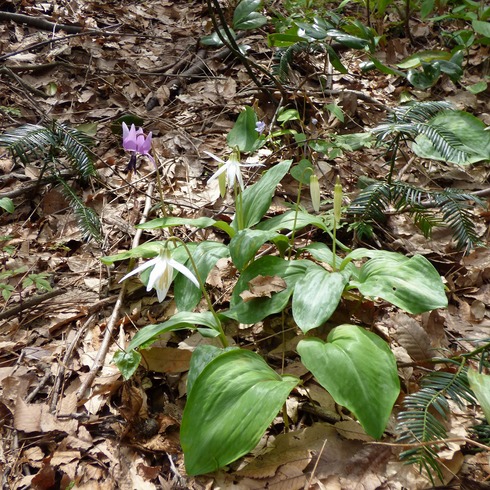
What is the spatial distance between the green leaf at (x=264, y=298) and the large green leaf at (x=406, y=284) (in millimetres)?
244

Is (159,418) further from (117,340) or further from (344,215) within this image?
(344,215)

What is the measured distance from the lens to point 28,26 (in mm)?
4527

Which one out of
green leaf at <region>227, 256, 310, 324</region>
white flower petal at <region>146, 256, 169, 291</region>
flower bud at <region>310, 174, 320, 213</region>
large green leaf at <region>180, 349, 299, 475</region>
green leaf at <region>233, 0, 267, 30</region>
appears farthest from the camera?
green leaf at <region>233, 0, 267, 30</region>

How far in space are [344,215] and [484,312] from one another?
84 centimetres

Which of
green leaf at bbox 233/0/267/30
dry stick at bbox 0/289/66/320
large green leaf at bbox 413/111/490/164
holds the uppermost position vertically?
green leaf at bbox 233/0/267/30

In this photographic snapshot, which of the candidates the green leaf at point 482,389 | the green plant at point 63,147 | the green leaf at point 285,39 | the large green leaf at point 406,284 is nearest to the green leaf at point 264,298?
the large green leaf at point 406,284

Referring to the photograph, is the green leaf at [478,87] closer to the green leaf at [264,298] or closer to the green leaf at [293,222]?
the green leaf at [293,222]

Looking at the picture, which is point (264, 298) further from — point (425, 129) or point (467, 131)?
point (467, 131)

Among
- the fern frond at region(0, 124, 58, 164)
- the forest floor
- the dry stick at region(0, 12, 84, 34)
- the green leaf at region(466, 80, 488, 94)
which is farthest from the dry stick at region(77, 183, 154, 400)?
the dry stick at region(0, 12, 84, 34)

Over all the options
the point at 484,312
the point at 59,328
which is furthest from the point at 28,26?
the point at 484,312

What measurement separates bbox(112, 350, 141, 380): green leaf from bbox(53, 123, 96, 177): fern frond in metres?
1.23

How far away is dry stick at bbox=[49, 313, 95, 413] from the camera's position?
5.94 ft

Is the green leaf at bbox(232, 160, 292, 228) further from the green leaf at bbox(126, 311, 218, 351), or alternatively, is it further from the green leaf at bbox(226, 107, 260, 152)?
the green leaf at bbox(126, 311, 218, 351)

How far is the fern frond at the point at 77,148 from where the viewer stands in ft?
8.41
